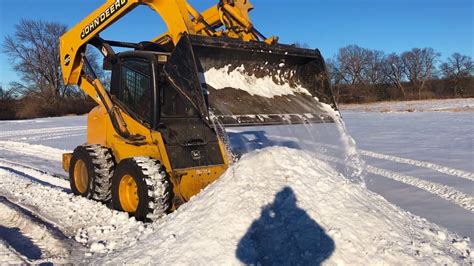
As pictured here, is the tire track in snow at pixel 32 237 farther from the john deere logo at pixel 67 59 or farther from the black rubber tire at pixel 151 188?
the john deere logo at pixel 67 59

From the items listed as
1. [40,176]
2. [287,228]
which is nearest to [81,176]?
[40,176]

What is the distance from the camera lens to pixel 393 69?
226 feet

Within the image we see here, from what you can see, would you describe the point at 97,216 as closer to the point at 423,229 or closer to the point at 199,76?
the point at 199,76

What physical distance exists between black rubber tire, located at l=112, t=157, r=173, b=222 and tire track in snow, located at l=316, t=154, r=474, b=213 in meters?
2.85

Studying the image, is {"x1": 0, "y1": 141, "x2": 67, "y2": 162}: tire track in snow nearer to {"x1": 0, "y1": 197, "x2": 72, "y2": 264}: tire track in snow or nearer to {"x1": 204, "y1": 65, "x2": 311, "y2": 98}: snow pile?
{"x1": 0, "y1": 197, "x2": 72, "y2": 264}: tire track in snow

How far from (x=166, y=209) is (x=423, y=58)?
76559 mm

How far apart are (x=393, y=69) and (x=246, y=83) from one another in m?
68.6

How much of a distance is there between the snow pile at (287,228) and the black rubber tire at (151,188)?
34 cm

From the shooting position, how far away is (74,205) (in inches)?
234

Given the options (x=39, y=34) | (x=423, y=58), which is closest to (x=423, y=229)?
(x=39, y=34)

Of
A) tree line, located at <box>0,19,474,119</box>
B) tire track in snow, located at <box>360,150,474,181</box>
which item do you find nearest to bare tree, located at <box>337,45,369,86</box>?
tree line, located at <box>0,19,474,119</box>

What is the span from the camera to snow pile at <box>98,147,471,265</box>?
3490mm

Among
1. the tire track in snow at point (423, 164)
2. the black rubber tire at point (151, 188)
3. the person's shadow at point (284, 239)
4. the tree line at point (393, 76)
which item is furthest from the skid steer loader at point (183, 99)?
the tree line at point (393, 76)

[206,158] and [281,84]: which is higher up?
[281,84]
